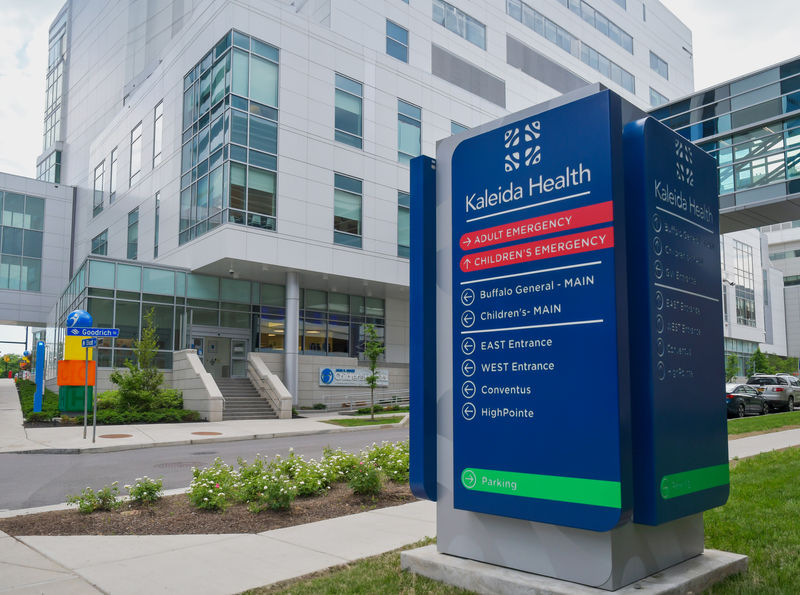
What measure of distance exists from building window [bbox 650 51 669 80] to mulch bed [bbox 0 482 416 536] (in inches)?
2348

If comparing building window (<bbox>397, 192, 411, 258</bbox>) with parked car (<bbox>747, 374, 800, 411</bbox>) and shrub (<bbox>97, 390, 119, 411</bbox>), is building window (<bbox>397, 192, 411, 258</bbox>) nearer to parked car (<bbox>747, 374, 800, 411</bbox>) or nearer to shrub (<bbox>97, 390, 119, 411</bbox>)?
shrub (<bbox>97, 390, 119, 411</bbox>)

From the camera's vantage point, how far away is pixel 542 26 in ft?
155

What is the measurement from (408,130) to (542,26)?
1773 cm

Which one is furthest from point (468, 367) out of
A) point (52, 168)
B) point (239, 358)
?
point (52, 168)

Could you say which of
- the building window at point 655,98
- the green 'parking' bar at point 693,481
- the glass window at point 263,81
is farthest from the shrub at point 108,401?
the building window at point 655,98

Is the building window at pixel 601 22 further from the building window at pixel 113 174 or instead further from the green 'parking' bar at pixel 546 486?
the green 'parking' bar at pixel 546 486

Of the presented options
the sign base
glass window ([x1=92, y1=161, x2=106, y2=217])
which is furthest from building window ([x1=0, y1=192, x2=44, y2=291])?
the sign base

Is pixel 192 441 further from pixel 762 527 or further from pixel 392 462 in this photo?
pixel 762 527

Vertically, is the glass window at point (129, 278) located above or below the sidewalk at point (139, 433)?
above

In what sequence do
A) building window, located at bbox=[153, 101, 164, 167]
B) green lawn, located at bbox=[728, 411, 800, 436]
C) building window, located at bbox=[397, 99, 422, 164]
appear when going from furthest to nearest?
building window, located at bbox=[153, 101, 164, 167]
building window, located at bbox=[397, 99, 422, 164]
green lawn, located at bbox=[728, 411, 800, 436]

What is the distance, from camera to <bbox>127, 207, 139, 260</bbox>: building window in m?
39.0

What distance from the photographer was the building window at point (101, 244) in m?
45.2

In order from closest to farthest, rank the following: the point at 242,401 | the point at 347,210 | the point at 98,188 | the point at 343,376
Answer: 1. the point at 242,401
2. the point at 347,210
3. the point at 343,376
4. the point at 98,188

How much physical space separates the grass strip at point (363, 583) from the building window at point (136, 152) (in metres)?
38.5
